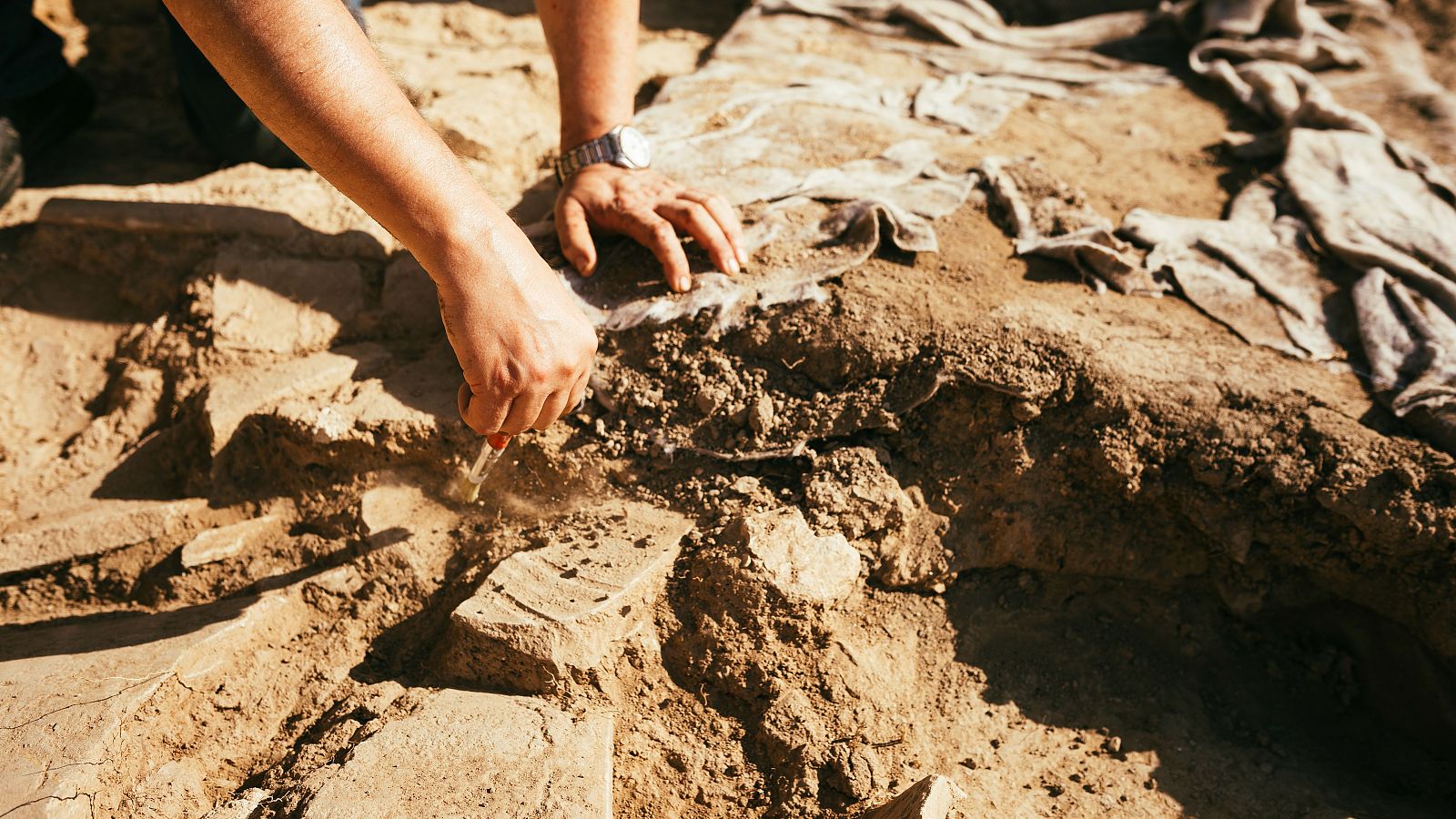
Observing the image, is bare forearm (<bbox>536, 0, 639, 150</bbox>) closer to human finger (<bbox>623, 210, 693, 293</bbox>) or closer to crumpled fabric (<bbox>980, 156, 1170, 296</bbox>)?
human finger (<bbox>623, 210, 693, 293</bbox>)

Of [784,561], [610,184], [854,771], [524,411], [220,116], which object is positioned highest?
[220,116]

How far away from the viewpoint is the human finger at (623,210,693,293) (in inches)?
70.5

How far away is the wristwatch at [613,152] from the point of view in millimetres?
1959

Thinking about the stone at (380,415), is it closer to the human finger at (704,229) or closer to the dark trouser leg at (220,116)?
the human finger at (704,229)

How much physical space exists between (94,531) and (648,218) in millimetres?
1203

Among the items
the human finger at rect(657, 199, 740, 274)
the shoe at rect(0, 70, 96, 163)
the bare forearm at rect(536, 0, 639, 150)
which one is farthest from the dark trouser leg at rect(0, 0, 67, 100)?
the human finger at rect(657, 199, 740, 274)

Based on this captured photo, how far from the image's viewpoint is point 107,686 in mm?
1410

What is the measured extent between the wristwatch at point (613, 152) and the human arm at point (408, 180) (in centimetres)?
63

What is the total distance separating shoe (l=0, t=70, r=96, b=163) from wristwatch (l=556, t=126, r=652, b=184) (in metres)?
1.49

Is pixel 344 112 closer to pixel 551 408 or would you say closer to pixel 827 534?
pixel 551 408

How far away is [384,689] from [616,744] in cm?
39

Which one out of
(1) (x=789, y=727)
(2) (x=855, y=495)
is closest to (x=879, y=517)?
(2) (x=855, y=495)

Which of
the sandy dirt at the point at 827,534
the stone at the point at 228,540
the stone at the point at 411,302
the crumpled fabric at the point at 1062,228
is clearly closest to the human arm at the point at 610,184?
the sandy dirt at the point at 827,534

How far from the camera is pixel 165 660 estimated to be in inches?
57.7
